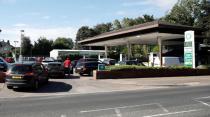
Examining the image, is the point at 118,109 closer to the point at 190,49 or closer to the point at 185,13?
the point at 190,49

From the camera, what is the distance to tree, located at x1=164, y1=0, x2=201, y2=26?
233ft

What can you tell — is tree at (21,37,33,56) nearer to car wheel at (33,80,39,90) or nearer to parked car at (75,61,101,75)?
parked car at (75,61,101,75)

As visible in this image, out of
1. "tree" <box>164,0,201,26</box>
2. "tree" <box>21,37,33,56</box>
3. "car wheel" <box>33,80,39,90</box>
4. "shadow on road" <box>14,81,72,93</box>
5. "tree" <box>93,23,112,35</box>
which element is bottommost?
"shadow on road" <box>14,81,72,93</box>

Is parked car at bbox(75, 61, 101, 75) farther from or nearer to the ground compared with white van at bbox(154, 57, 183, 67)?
nearer to the ground

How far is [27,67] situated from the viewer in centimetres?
2303

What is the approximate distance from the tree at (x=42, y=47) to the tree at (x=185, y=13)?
50.8 meters

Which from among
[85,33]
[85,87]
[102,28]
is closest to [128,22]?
[102,28]

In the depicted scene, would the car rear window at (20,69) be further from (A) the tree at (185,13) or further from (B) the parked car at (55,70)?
(A) the tree at (185,13)

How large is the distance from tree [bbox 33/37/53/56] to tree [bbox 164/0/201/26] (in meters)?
50.8

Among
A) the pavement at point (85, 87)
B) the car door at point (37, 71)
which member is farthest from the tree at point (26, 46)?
the car door at point (37, 71)

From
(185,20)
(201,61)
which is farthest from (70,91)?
(185,20)

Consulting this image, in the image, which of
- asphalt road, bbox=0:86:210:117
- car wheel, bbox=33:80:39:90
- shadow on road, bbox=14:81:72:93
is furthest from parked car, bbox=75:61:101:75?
asphalt road, bbox=0:86:210:117

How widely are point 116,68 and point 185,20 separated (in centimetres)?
4254

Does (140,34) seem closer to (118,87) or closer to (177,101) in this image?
(118,87)
